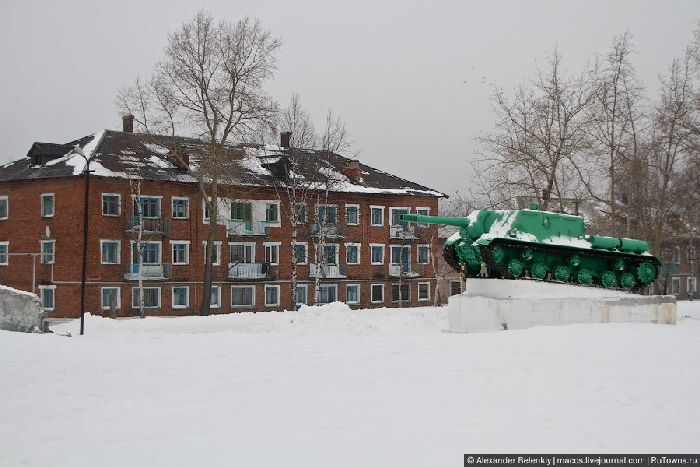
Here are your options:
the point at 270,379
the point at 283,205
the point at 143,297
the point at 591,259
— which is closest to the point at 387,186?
the point at 283,205

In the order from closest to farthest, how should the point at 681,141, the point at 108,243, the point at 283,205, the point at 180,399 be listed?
1. the point at 180,399
2. the point at 681,141
3. the point at 108,243
4. the point at 283,205

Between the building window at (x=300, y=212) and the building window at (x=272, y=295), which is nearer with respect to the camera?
the building window at (x=300, y=212)

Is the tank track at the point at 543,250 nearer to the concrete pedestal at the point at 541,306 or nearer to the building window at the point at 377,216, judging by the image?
the concrete pedestal at the point at 541,306

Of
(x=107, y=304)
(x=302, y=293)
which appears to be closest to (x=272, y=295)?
(x=302, y=293)

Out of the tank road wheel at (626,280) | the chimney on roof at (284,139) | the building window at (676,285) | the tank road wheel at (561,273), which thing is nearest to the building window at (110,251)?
the chimney on roof at (284,139)

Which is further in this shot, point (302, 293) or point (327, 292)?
point (327, 292)

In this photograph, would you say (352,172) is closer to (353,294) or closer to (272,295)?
(353,294)

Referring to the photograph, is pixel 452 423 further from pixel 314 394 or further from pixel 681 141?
pixel 681 141

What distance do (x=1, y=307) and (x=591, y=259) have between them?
688 inches

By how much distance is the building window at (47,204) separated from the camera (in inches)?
1613

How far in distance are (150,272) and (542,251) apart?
2500cm

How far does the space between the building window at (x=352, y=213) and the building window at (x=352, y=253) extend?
148 centimetres

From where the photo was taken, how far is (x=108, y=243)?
40844 mm

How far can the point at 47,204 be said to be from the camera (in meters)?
41.2
